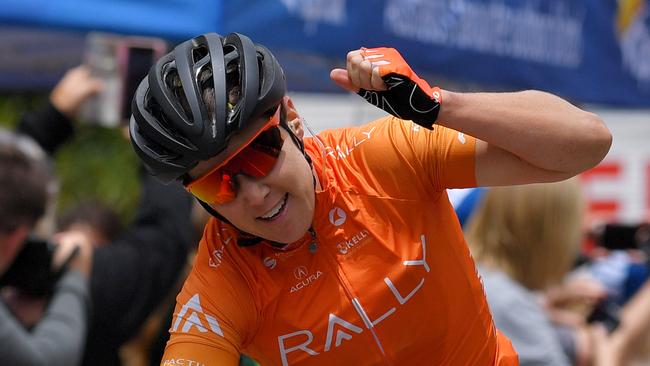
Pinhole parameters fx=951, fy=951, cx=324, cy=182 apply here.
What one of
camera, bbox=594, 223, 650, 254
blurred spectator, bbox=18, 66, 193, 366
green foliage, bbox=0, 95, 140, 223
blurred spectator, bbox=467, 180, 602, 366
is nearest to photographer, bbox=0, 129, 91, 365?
blurred spectator, bbox=18, 66, 193, 366

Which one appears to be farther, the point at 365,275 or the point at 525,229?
the point at 525,229

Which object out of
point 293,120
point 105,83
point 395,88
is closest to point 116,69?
point 105,83

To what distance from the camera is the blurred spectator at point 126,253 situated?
135 inches

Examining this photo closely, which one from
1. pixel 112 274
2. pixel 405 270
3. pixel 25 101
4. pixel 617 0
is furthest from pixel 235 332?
pixel 25 101

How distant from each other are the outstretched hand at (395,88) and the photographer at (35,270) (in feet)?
4.75

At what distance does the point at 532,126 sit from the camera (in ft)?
6.18

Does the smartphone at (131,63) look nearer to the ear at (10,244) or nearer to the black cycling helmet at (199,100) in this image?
the ear at (10,244)

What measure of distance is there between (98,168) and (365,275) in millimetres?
6822

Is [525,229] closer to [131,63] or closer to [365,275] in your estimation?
[365,275]

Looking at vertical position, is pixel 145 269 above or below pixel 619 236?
above

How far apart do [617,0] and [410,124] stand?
3672 mm

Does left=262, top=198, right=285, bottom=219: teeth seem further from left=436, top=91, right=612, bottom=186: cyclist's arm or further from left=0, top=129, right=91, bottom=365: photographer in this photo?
left=0, top=129, right=91, bottom=365: photographer

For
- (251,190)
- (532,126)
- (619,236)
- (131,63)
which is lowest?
(619,236)

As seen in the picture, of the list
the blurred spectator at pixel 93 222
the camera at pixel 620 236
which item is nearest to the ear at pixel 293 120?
the blurred spectator at pixel 93 222
